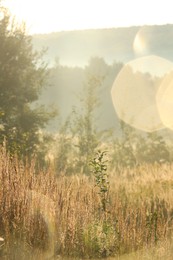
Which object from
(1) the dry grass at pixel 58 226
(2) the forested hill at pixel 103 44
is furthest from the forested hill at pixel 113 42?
(1) the dry grass at pixel 58 226

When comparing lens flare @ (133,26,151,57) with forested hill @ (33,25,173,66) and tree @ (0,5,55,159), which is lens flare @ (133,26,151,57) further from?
tree @ (0,5,55,159)

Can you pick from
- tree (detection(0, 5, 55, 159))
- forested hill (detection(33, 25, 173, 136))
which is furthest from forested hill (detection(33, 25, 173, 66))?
tree (detection(0, 5, 55, 159))

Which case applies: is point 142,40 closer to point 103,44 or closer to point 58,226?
point 103,44

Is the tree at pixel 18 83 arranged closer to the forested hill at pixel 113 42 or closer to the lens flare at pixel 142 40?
the forested hill at pixel 113 42

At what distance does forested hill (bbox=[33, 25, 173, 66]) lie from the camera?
121m

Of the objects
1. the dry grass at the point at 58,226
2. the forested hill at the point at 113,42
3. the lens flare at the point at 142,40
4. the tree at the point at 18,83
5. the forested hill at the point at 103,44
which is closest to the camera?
the dry grass at the point at 58,226

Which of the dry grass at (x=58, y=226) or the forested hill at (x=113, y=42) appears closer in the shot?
the dry grass at (x=58, y=226)

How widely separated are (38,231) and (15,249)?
37cm

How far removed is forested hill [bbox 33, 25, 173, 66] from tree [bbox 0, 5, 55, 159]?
324ft

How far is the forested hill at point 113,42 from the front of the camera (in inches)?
4781

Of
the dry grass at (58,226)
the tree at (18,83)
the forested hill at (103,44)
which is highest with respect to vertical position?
the forested hill at (103,44)

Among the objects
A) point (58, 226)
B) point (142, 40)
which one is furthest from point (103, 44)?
point (58, 226)

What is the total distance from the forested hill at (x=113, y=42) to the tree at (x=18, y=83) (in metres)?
98.8

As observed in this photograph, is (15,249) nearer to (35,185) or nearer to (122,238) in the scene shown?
(35,185)
